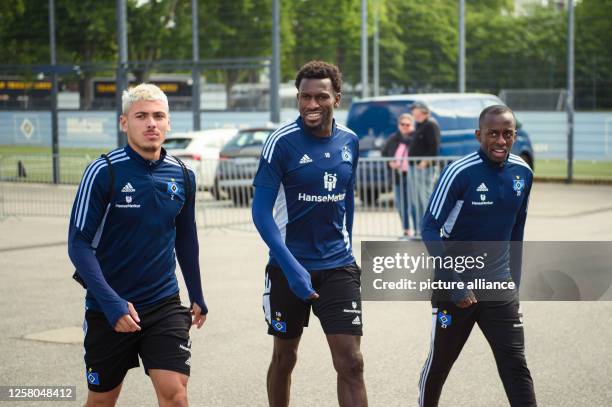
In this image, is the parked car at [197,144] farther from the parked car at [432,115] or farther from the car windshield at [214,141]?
the parked car at [432,115]

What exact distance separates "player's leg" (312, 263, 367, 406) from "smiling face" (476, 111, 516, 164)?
3.00ft

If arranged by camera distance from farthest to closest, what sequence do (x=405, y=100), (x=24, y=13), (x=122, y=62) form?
(x=24, y=13), (x=122, y=62), (x=405, y=100)

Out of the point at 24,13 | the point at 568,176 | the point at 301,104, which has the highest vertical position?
the point at 24,13

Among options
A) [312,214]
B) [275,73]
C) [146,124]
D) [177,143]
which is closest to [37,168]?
[177,143]

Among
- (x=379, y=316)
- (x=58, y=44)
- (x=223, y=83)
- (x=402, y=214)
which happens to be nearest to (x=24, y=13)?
(x=58, y=44)

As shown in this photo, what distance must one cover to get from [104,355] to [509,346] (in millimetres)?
1937

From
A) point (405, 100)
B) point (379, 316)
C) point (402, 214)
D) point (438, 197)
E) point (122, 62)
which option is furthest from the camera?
point (122, 62)

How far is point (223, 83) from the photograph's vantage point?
34094 millimetres

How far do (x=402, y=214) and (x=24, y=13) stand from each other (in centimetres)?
2113

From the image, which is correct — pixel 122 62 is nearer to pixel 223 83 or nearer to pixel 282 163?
pixel 223 83

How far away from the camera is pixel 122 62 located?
27047mm

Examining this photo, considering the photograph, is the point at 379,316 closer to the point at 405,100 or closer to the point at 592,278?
the point at 592,278

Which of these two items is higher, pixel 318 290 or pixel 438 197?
pixel 438 197

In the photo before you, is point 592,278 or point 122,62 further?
point 122,62
